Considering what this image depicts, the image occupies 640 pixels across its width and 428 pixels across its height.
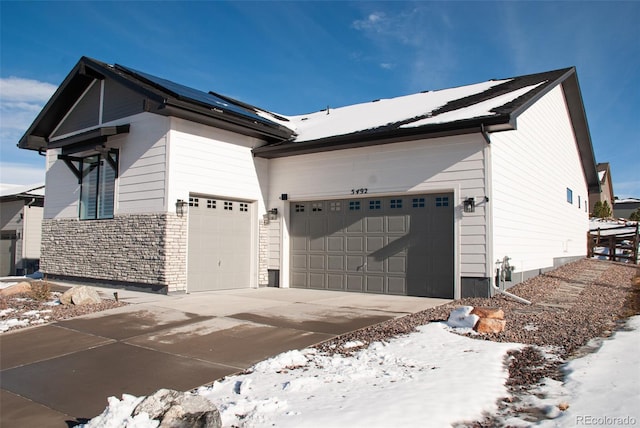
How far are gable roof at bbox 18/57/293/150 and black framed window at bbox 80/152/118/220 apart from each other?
2.88ft

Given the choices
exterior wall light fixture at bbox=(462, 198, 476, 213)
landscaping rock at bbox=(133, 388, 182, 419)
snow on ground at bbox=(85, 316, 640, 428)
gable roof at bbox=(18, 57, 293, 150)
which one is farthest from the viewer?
gable roof at bbox=(18, 57, 293, 150)

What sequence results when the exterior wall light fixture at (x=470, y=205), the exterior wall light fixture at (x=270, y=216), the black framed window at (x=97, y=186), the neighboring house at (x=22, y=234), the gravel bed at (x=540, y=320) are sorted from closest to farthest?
1. the gravel bed at (x=540, y=320)
2. the exterior wall light fixture at (x=470, y=205)
3. the black framed window at (x=97, y=186)
4. the exterior wall light fixture at (x=270, y=216)
5. the neighboring house at (x=22, y=234)

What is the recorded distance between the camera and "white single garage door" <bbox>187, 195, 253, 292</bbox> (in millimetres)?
11539

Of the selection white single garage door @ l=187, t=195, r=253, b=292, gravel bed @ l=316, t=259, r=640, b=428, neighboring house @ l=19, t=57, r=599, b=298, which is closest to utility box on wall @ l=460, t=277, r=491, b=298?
neighboring house @ l=19, t=57, r=599, b=298

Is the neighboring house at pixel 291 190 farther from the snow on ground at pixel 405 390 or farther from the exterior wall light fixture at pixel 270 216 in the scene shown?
the snow on ground at pixel 405 390

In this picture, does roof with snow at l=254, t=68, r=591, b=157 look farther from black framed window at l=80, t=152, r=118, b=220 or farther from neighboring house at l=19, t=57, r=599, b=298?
black framed window at l=80, t=152, r=118, b=220

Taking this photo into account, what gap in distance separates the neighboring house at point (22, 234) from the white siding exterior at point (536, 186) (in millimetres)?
19086

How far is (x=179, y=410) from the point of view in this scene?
3416 mm

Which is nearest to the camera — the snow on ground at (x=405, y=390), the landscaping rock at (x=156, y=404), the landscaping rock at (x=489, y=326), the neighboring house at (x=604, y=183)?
the landscaping rock at (x=156, y=404)

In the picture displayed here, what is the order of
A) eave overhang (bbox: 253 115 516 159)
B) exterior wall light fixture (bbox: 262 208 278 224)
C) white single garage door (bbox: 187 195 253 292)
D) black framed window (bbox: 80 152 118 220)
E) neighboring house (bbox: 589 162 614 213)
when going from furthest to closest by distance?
neighboring house (bbox: 589 162 614 213), exterior wall light fixture (bbox: 262 208 278 224), black framed window (bbox: 80 152 118 220), white single garage door (bbox: 187 195 253 292), eave overhang (bbox: 253 115 516 159)

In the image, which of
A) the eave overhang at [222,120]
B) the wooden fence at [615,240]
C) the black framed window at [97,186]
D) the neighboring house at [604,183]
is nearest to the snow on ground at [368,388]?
the eave overhang at [222,120]

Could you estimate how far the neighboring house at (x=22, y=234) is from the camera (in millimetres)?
20312

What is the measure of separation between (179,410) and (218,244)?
29.2 feet

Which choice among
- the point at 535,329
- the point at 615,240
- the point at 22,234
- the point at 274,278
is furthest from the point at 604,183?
the point at 22,234
